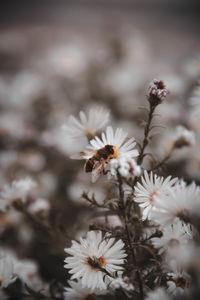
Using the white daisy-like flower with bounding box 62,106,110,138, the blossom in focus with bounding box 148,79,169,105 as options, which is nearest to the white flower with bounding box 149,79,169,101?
the blossom in focus with bounding box 148,79,169,105

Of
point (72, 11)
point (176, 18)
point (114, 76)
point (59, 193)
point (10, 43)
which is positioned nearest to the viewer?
point (59, 193)

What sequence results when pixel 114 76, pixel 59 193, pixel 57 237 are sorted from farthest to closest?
pixel 114 76 < pixel 59 193 < pixel 57 237

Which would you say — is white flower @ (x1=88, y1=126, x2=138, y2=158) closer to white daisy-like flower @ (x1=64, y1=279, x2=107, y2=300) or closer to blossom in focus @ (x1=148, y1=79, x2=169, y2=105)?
blossom in focus @ (x1=148, y1=79, x2=169, y2=105)

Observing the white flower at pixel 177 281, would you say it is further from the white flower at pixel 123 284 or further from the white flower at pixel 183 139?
the white flower at pixel 183 139

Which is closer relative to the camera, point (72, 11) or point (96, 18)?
point (96, 18)

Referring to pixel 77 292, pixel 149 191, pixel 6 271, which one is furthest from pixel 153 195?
pixel 6 271

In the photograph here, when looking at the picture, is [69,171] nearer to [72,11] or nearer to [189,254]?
[189,254]

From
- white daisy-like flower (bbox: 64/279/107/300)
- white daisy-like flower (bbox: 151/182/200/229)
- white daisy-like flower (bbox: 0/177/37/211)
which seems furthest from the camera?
white daisy-like flower (bbox: 0/177/37/211)

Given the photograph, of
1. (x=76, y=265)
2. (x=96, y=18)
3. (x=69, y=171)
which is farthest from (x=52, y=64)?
(x=96, y=18)
